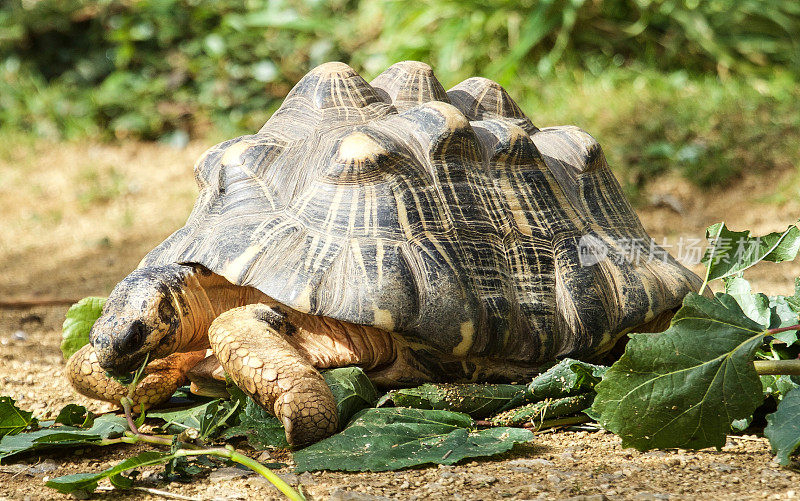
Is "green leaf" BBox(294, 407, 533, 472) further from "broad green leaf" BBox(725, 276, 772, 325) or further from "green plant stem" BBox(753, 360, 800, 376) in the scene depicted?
"broad green leaf" BBox(725, 276, 772, 325)

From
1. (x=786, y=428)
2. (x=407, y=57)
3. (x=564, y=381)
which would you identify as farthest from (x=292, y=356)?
(x=407, y=57)

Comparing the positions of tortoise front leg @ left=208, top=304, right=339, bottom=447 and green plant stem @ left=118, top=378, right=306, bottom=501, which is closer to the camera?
green plant stem @ left=118, top=378, right=306, bottom=501

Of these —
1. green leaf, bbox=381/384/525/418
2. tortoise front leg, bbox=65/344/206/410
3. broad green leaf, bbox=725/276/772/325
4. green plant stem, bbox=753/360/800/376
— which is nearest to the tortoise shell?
green leaf, bbox=381/384/525/418

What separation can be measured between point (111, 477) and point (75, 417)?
0.55m

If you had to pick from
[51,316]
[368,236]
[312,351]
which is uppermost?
[368,236]

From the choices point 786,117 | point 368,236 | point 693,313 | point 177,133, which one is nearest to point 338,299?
point 368,236

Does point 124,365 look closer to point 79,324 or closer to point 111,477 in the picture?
point 111,477

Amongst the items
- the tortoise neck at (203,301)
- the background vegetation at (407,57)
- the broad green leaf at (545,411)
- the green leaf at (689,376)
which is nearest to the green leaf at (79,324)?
the tortoise neck at (203,301)

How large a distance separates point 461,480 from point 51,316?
2.65 meters

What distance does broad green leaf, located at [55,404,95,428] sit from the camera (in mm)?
2219

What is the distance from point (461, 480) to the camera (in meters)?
1.76

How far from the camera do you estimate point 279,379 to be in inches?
78.3

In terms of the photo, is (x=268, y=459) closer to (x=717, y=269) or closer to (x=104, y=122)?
(x=717, y=269)

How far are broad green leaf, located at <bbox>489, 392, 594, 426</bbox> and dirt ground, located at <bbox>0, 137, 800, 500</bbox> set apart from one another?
57 millimetres
